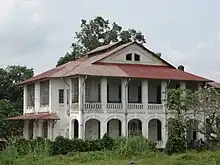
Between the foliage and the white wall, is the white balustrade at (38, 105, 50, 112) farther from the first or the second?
the foliage

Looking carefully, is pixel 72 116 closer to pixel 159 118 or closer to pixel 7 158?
pixel 159 118

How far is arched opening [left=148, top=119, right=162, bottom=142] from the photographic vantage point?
1476 inches

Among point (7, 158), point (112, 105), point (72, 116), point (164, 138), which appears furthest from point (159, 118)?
point (7, 158)

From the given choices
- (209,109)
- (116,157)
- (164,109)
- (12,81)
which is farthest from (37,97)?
(12,81)

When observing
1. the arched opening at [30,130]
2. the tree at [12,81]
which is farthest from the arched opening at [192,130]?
the tree at [12,81]

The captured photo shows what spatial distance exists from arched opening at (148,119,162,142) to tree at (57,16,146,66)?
15.9m

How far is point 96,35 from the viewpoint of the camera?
5238 centimetres

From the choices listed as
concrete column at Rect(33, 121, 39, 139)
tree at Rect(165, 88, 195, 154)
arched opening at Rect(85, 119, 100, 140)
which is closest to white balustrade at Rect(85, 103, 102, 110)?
arched opening at Rect(85, 119, 100, 140)

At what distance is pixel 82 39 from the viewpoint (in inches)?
2064

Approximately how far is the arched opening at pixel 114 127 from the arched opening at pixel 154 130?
2546mm

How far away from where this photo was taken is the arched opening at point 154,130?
3750cm

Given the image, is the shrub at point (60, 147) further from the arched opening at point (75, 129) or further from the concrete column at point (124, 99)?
the concrete column at point (124, 99)

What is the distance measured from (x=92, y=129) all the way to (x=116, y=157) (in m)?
10.9

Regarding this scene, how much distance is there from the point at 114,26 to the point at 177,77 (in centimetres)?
1811
